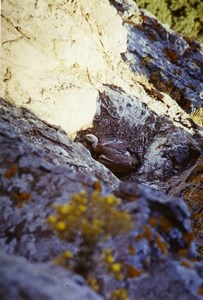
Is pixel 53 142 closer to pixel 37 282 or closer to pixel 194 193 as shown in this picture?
pixel 194 193

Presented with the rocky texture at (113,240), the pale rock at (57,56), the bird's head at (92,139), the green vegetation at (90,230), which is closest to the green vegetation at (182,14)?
the pale rock at (57,56)

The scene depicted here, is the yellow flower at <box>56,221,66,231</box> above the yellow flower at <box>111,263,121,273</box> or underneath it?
underneath

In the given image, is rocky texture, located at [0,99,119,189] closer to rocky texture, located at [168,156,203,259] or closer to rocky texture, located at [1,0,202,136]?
rocky texture, located at [1,0,202,136]

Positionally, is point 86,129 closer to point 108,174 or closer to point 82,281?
point 108,174

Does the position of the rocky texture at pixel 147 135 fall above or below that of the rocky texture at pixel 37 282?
above

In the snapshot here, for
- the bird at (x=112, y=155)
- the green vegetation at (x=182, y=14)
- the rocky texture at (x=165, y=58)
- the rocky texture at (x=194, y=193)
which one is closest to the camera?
the rocky texture at (x=194, y=193)

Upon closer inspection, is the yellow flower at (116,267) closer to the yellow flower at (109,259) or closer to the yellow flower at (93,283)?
the yellow flower at (109,259)

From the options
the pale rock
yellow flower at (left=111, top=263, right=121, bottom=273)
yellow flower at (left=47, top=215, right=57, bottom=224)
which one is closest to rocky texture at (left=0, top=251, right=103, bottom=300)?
yellow flower at (left=111, top=263, right=121, bottom=273)

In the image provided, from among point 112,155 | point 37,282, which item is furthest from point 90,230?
point 112,155
